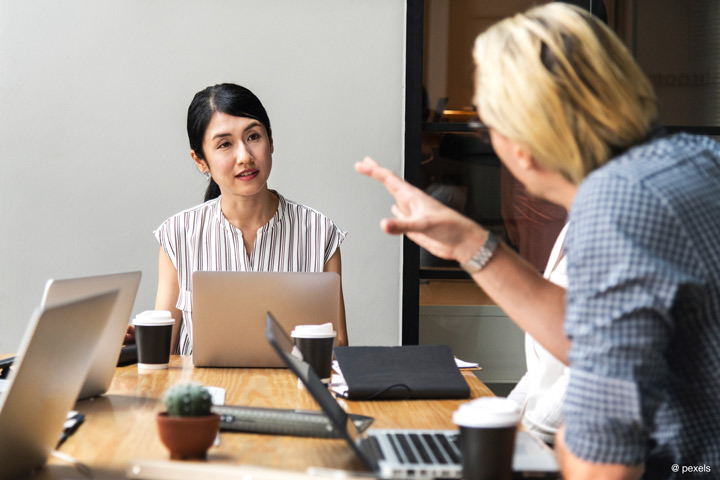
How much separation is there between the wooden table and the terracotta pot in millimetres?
34

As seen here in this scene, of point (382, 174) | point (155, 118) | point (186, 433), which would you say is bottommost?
point (186, 433)

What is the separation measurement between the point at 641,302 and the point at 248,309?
113 centimetres

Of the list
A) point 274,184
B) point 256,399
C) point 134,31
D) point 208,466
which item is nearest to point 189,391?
point 208,466

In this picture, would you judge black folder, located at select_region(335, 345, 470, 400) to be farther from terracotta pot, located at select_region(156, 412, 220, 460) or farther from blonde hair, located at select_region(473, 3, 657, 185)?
blonde hair, located at select_region(473, 3, 657, 185)

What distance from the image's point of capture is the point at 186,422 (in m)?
1.01

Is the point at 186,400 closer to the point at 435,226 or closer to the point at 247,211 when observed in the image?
the point at 435,226

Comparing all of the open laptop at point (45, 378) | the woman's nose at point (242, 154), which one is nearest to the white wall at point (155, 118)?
the woman's nose at point (242, 154)

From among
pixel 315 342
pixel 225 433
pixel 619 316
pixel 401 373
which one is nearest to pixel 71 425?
pixel 225 433

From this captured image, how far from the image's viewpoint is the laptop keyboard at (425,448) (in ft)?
3.31

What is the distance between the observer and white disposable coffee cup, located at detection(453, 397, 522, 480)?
95 centimetres

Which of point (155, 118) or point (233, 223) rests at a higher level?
point (155, 118)

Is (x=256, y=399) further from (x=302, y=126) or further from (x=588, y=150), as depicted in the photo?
(x=302, y=126)

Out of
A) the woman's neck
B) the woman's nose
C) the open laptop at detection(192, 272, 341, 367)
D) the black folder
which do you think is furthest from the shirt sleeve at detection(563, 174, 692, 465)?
the woman's neck

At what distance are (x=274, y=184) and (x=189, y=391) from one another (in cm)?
235
